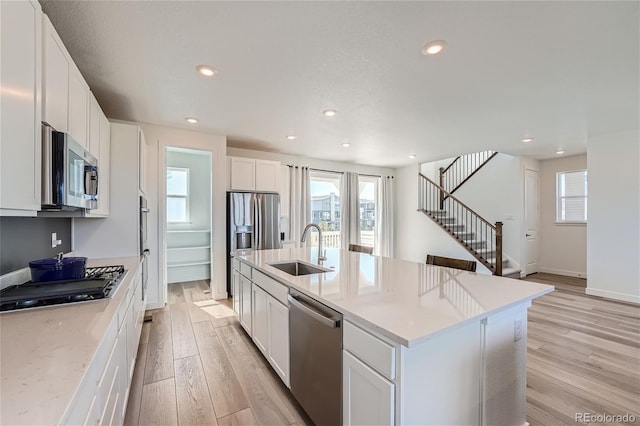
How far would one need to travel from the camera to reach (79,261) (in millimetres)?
1749

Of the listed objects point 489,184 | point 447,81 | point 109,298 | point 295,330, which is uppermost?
point 447,81

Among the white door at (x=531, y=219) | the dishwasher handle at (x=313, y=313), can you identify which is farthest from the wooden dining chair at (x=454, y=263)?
the white door at (x=531, y=219)

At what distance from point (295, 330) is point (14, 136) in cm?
163

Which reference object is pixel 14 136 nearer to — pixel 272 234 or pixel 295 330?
pixel 295 330

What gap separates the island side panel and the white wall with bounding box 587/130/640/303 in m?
4.67

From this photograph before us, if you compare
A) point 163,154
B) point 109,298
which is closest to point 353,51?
point 109,298

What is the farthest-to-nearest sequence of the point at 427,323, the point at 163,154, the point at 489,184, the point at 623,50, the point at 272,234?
the point at 489,184 < the point at 272,234 < the point at 163,154 < the point at 623,50 < the point at 427,323

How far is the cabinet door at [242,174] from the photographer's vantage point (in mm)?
4570

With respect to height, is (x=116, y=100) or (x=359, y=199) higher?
(x=116, y=100)

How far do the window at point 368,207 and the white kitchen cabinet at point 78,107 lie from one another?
551 centimetres

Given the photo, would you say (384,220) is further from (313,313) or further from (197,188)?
(313,313)

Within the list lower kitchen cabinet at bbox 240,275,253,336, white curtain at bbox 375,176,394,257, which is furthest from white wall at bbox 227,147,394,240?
lower kitchen cabinet at bbox 240,275,253,336

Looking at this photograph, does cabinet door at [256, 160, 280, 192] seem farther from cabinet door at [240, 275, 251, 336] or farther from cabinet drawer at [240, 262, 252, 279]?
cabinet door at [240, 275, 251, 336]

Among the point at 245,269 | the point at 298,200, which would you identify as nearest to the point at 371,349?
the point at 245,269
